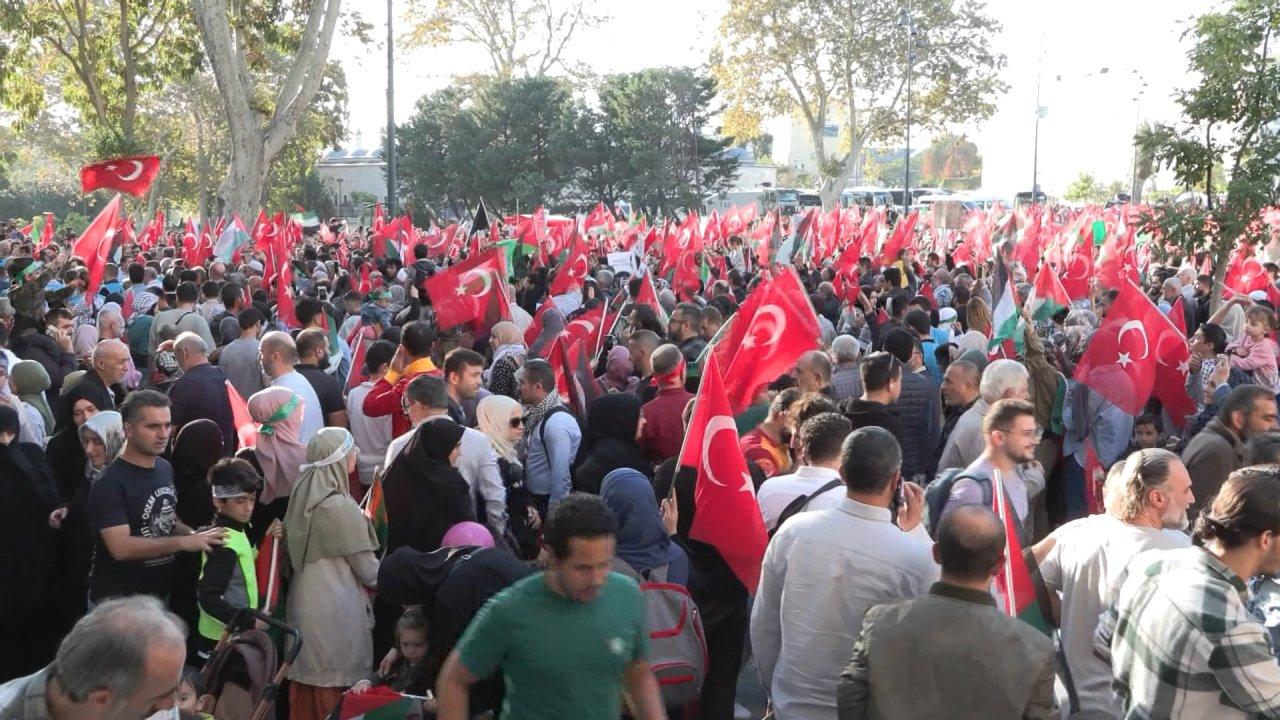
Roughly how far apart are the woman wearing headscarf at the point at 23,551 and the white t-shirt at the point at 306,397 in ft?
5.18

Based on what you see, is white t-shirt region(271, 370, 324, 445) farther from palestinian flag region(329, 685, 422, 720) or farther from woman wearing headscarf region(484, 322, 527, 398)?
palestinian flag region(329, 685, 422, 720)

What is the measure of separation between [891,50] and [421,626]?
43.3m

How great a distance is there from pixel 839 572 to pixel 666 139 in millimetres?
38689

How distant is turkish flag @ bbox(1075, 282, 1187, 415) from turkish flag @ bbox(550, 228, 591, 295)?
6338 millimetres

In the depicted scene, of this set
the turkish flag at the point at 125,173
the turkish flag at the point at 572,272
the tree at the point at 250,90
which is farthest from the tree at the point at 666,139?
the turkish flag at the point at 572,272

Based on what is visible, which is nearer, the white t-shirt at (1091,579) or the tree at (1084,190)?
the white t-shirt at (1091,579)

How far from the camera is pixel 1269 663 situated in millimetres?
3092

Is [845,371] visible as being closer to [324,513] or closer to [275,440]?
[275,440]

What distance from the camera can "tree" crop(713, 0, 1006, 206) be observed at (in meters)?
44.4

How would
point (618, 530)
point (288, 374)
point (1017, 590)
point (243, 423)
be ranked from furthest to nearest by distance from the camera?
point (288, 374)
point (243, 423)
point (618, 530)
point (1017, 590)

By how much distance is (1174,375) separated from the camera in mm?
7895

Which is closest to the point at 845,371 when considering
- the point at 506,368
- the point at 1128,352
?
the point at 1128,352

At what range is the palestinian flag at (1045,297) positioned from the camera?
33.2 feet

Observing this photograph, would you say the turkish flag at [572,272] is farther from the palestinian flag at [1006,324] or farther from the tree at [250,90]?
the tree at [250,90]
